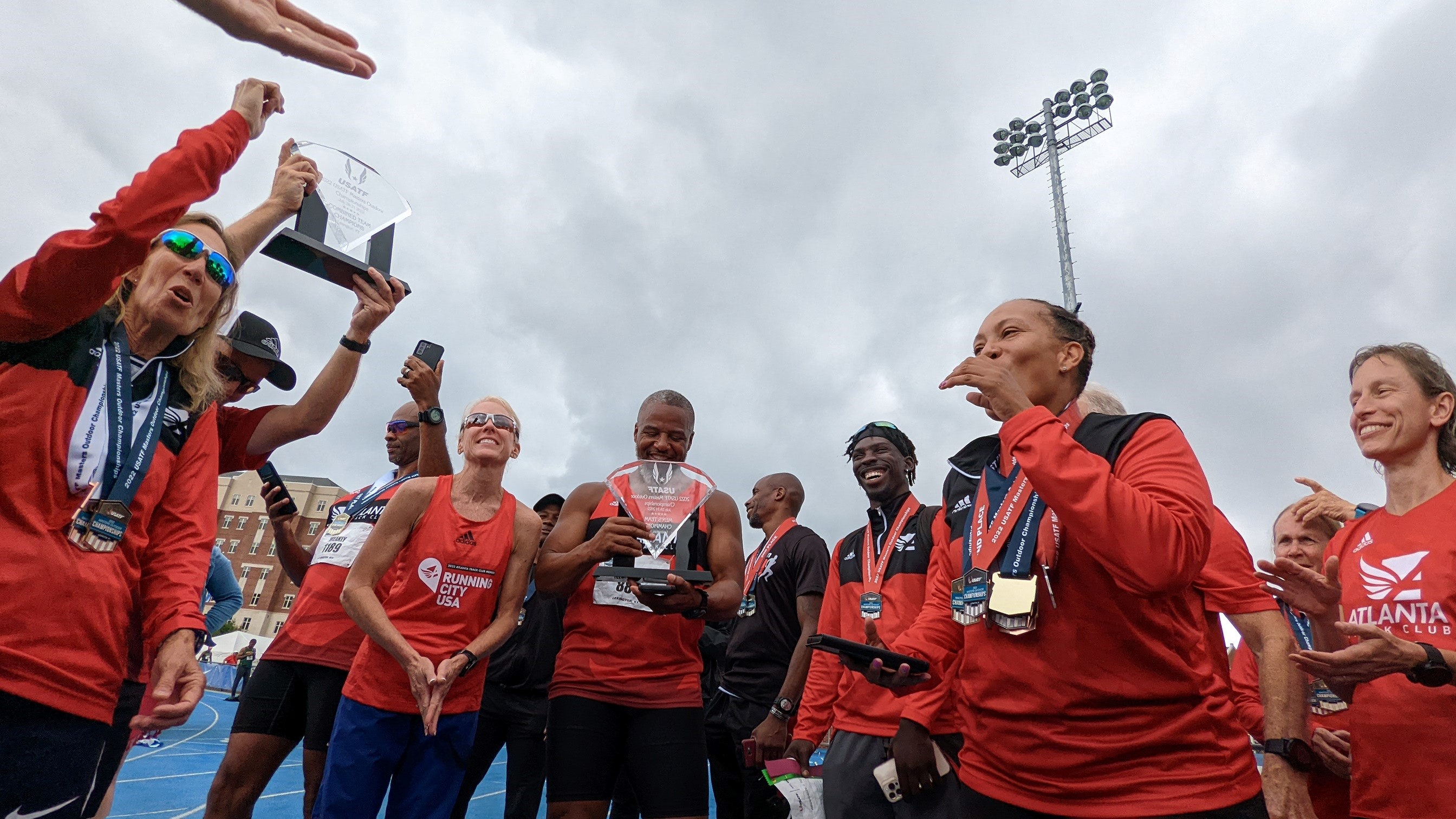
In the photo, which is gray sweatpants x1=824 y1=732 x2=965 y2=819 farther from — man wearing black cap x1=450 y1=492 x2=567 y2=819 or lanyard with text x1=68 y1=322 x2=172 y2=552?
lanyard with text x1=68 y1=322 x2=172 y2=552

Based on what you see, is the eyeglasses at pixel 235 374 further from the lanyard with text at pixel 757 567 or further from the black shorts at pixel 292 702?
the lanyard with text at pixel 757 567

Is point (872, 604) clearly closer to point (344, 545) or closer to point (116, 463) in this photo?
point (344, 545)

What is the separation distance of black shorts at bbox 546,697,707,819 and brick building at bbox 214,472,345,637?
57091 mm

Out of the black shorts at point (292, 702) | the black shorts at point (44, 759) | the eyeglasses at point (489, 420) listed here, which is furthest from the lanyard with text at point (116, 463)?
the black shorts at point (292, 702)

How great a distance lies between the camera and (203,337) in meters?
2.21

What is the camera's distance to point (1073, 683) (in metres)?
1.88

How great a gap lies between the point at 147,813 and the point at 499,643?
5000 millimetres

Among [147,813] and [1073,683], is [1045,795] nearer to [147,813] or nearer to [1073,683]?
[1073,683]

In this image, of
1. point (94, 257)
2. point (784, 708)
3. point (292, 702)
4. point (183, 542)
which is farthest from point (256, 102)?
point (784, 708)

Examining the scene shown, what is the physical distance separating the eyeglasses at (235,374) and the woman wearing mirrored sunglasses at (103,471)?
120 cm

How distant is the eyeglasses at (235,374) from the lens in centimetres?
322

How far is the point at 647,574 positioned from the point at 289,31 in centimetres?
227

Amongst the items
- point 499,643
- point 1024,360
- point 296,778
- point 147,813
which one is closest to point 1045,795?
point 1024,360

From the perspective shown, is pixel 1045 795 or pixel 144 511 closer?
pixel 1045 795
